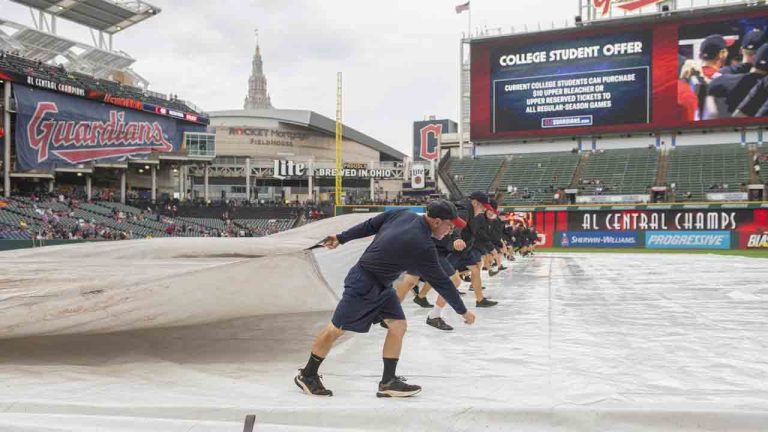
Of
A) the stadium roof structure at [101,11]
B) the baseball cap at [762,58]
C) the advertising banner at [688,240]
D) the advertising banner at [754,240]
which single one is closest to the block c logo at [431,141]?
the advertising banner at [688,240]

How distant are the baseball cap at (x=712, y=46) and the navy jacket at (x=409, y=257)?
43549 mm

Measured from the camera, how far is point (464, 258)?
9773mm

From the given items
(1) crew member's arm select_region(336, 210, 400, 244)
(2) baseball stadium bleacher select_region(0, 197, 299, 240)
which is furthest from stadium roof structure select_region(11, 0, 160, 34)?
(1) crew member's arm select_region(336, 210, 400, 244)

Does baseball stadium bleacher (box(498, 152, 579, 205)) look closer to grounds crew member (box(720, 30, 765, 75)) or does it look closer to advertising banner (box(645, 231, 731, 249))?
advertising banner (box(645, 231, 731, 249))

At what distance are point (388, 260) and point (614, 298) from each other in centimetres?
736

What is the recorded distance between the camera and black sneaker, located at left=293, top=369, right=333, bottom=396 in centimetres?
474

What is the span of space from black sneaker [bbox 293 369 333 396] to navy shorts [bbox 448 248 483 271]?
4.91 m

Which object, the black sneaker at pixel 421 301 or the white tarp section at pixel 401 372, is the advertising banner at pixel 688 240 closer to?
the white tarp section at pixel 401 372

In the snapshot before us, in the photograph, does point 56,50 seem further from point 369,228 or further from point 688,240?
point 369,228

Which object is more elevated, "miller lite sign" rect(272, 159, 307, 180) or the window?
the window

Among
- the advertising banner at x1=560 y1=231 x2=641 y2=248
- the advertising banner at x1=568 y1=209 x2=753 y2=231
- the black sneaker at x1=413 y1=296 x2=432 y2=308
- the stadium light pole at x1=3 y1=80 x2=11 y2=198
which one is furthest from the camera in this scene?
the stadium light pole at x1=3 y1=80 x2=11 y2=198

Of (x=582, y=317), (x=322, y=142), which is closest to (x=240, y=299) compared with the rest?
(x=582, y=317)

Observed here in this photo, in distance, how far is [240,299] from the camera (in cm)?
628

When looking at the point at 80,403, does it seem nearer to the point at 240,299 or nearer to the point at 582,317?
the point at 240,299
